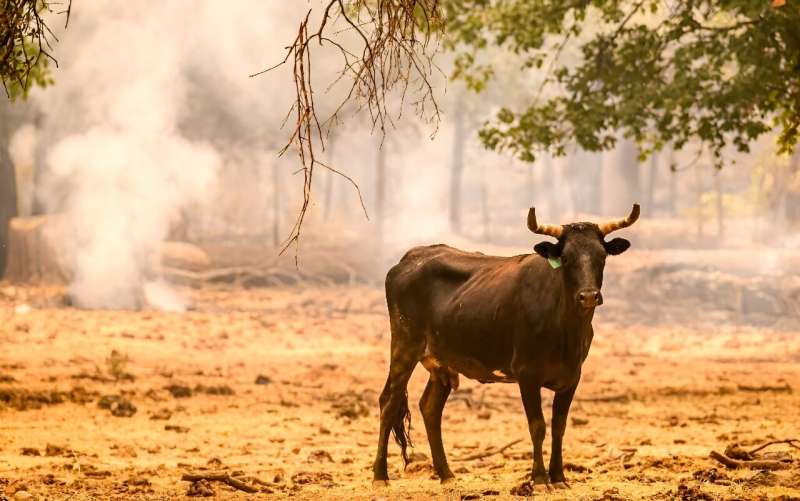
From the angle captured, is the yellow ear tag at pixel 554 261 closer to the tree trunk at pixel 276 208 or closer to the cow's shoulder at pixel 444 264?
the cow's shoulder at pixel 444 264

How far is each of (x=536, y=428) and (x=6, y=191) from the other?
95.4ft

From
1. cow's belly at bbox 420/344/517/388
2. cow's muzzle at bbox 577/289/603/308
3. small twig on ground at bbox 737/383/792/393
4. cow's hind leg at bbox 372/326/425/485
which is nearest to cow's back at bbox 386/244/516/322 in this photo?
cow's hind leg at bbox 372/326/425/485

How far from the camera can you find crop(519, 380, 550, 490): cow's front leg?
26.6 feet

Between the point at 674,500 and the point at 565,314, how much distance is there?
1.41 m

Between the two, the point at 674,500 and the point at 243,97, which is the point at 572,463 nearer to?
the point at 674,500

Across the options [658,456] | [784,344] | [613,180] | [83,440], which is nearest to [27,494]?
[83,440]

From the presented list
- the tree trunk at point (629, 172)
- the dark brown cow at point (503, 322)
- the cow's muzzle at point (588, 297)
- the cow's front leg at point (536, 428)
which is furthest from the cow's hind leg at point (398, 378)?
the tree trunk at point (629, 172)

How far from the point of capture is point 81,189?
32375 millimetres

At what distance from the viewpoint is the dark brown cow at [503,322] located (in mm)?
7910

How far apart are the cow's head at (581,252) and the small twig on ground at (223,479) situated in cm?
266

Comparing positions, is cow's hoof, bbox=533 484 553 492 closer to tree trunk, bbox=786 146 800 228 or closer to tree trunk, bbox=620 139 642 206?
tree trunk, bbox=786 146 800 228

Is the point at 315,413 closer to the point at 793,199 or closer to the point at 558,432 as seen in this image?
the point at 558,432

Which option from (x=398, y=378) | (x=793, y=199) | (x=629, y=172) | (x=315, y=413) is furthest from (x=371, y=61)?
(x=629, y=172)

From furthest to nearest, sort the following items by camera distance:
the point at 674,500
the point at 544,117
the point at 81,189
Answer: the point at 81,189, the point at 544,117, the point at 674,500
